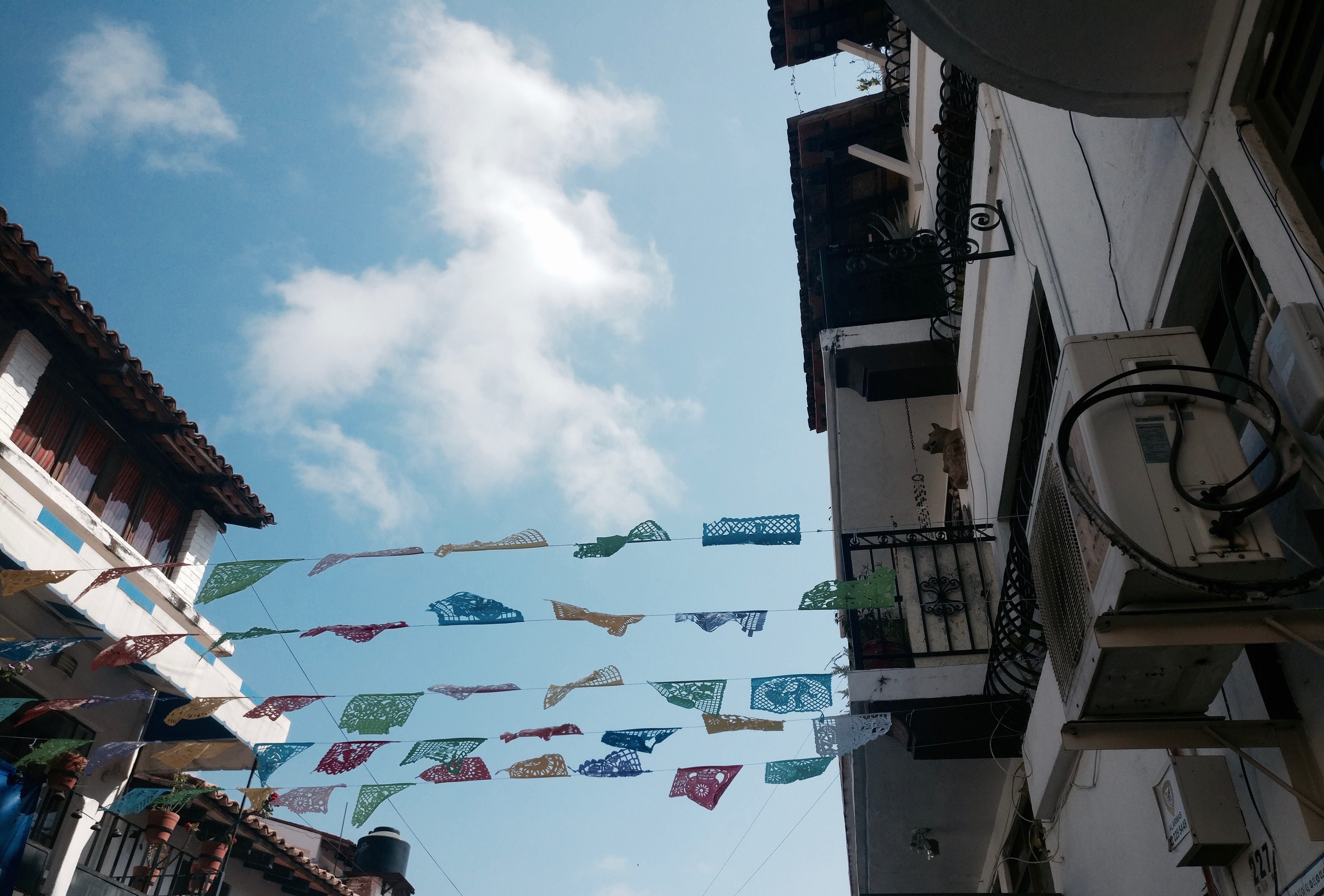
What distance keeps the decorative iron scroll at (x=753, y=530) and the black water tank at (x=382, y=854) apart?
19.7 m

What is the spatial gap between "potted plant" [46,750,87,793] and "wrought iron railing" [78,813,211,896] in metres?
0.93

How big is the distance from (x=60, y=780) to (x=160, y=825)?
179 centimetres

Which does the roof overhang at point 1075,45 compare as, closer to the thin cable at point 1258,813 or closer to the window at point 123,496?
the thin cable at point 1258,813

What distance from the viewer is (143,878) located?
1209 cm

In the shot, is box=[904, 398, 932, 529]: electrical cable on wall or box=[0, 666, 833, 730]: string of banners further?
box=[904, 398, 932, 529]: electrical cable on wall

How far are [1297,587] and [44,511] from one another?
12267 mm

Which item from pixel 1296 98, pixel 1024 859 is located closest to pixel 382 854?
pixel 1024 859

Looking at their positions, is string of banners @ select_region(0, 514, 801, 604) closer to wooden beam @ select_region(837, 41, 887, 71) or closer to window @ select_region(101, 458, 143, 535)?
window @ select_region(101, 458, 143, 535)

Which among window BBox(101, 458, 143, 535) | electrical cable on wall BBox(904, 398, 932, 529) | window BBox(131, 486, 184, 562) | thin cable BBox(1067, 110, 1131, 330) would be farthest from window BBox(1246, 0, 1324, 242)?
window BBox(131, 486, 184, 562)

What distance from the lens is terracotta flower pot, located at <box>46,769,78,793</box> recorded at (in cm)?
1082

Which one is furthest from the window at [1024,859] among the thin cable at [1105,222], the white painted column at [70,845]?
the white painted column at [70,845]

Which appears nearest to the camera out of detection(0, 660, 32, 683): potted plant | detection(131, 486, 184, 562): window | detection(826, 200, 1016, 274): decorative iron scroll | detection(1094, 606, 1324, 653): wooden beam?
detection(1094, 606, 1324, 653): wooden beam

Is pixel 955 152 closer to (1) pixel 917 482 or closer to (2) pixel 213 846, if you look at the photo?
(1) pixel 917 482

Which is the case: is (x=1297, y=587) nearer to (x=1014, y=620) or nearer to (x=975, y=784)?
(x=1014, y=620)
